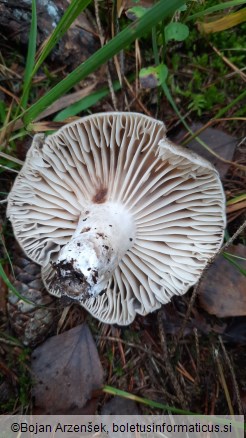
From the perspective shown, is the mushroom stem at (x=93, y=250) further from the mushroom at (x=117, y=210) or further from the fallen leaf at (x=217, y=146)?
the fallen leaf at (x=217, y=146)

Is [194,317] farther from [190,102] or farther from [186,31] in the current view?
[186,31]

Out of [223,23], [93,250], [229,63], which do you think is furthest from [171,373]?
[223,23]

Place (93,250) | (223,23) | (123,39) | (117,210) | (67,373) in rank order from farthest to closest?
(67,373) < (223,23) < (117,210) < (93,250) < (123,39)

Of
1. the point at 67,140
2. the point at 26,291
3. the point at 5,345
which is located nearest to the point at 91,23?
the point at 67,140

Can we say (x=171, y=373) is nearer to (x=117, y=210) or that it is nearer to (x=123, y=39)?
(x=117, y=210)

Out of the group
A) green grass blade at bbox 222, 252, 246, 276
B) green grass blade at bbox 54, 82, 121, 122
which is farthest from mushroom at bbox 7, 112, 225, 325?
green grass blade at bbox 54, 82, 121, 122
